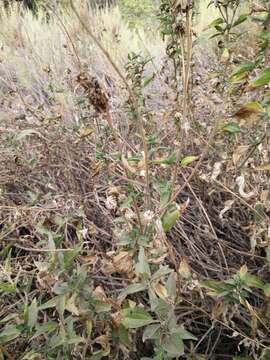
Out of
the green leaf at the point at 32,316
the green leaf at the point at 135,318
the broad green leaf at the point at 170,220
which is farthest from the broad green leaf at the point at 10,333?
the broad green leaf at the point at 170,220

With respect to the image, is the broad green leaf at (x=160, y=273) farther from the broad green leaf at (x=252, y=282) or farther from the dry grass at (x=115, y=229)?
the broad green leaf at (x=252, y=282)

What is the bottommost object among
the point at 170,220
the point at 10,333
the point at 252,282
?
the point at 10,333

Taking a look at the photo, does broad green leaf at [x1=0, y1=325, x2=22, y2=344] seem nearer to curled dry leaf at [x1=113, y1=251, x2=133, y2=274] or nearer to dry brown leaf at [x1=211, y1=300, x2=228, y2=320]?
curled dry leaf at [x1=113, y1=251, x2=133, y2=274]

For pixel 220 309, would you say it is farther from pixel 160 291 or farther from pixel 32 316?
pixel 32 316

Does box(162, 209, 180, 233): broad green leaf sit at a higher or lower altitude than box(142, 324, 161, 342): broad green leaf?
higher

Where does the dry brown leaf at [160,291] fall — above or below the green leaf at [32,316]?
above

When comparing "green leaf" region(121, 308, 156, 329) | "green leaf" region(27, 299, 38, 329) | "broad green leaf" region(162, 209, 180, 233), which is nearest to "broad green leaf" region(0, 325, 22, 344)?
"green leaf" region(27, 299, 38, 329)

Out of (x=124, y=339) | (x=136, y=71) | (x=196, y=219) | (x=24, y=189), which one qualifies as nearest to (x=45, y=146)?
(x=24, y=189)

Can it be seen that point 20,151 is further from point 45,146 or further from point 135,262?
point 135,262

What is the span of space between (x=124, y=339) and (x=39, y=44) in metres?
3.12

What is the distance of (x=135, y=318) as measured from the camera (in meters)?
0.76

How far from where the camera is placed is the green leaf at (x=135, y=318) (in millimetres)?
746

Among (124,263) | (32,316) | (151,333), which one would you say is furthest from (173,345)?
(32,316)

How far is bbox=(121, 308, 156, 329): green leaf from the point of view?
2.45 feet
